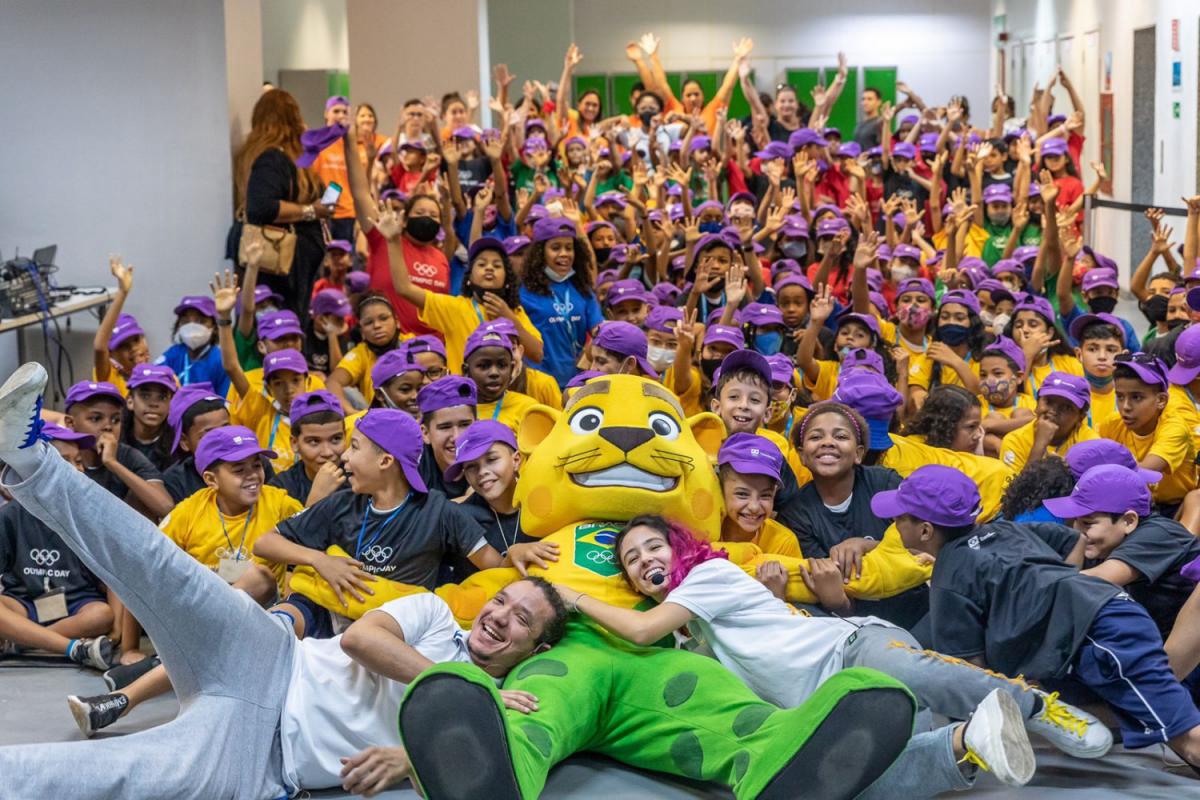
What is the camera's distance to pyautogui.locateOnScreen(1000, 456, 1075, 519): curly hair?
508 centimetres

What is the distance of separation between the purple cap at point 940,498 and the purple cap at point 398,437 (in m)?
1.52

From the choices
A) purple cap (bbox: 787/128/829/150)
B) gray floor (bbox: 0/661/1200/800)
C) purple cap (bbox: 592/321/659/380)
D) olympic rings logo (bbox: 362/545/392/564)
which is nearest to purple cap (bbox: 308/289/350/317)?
purple cap (bbox: 592/321/659/380)

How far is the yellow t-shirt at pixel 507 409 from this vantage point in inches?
241

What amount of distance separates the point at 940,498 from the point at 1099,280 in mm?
4356

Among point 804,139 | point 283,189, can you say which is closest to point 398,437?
point 283,189

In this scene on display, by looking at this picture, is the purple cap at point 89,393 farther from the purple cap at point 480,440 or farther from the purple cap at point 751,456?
the purple cap at point 751,456

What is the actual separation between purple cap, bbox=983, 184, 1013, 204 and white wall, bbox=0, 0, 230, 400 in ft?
15.6

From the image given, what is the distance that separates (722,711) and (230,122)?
6.28 metres

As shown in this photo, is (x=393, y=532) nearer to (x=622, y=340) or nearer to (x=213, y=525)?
(x=213, y=525)

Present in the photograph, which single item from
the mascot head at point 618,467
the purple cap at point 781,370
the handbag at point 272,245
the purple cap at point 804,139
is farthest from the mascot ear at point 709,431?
the purple cap at point 804,139

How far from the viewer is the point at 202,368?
24.3ft

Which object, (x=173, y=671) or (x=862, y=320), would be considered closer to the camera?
(x=173, y=671)

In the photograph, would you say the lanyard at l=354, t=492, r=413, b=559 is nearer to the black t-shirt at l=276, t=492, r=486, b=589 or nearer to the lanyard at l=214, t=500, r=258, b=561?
the black t-shirt at l=276, t=492, r=486, b=589

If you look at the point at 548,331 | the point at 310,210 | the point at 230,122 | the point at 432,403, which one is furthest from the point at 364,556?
the point at 230,122
